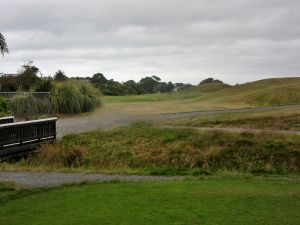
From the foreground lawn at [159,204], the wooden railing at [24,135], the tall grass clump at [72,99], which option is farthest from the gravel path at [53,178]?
the tall grass clump at [72,99]

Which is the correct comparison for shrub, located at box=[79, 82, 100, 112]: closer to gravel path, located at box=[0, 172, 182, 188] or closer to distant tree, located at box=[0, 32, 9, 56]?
gravel path, located at box=[0, 172, 182, 188]

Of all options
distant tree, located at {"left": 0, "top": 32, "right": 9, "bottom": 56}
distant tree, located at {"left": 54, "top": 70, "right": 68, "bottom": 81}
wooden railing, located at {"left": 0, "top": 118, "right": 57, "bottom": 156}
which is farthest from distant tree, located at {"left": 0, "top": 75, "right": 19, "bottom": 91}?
distant tree, located at {"left": 0, "top": 32, "right": 9, "bottom": 56}

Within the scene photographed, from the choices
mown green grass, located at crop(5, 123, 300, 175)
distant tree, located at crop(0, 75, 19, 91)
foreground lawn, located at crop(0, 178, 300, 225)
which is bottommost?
mown green grass, located at crop(5, 123, 300, 175)

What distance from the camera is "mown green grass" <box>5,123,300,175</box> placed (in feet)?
Answer: 49.6

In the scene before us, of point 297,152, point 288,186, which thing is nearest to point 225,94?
point 297,152

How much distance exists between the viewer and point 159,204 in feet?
25.7

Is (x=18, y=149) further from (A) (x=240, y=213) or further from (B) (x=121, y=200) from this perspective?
(A) (x=240, y=213)

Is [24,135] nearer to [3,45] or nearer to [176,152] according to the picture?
[176,152]

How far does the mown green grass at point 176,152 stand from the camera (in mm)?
15109

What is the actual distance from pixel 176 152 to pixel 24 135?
510 cm

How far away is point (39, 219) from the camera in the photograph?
7129 millimetres

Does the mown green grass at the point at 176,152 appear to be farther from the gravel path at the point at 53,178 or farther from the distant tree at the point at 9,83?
the distant tree at the point at 9,83

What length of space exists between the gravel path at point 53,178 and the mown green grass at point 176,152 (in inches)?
93.0

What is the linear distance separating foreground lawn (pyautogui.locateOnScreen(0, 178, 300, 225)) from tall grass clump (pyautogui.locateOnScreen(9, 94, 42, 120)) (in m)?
17.5
